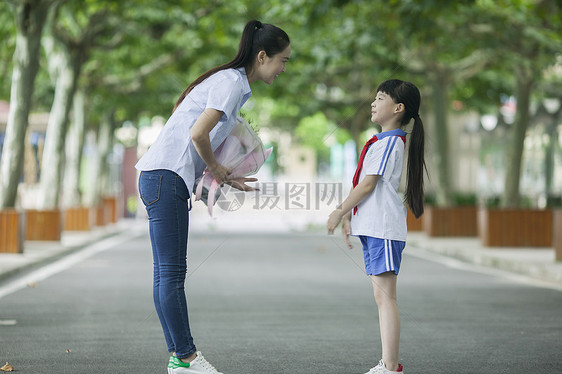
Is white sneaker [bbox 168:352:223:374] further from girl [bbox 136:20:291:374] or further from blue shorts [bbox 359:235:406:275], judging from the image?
blue shorts [bbox 359:235:406:275]

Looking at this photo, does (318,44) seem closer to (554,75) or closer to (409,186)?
(554,75)

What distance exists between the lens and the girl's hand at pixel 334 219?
5.49 metres

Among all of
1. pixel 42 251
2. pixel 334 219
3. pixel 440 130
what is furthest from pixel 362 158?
pixel 440 130

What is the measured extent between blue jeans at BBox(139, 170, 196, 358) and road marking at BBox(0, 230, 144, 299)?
6060mm

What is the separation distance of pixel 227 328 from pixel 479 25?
13.7 meters

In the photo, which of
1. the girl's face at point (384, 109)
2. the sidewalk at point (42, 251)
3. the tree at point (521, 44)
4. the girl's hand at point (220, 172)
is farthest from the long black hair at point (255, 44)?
the tree at point (521, 44)

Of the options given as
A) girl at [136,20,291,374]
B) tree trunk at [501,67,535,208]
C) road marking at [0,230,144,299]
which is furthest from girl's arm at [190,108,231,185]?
tree trunk at [501,67,535,208]

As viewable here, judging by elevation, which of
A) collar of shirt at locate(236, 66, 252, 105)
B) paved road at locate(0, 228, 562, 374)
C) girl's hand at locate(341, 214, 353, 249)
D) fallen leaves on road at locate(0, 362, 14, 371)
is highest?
collar of shirt at locate(236, 66, 252, 105)

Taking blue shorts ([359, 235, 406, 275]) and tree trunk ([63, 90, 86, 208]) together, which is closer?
blue shorts ([359, 235, 406, 275])

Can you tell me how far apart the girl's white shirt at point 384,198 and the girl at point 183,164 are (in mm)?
719

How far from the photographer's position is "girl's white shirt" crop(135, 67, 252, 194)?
210 inches

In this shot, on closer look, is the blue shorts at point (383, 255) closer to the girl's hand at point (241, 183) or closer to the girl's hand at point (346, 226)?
the girl's hand at point (346, 226)

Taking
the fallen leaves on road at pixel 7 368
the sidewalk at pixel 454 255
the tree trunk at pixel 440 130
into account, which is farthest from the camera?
the tree trunk at pixel 440 130

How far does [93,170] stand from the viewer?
34594mm
